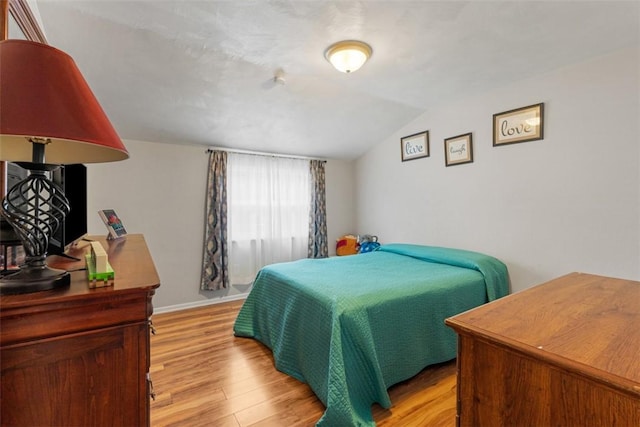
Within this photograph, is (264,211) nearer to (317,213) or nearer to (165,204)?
(317,213)

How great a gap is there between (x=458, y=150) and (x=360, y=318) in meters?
2.26

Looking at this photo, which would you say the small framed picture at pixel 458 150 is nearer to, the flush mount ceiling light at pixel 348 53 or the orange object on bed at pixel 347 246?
the flush mount ceiling light at pixel 348 53

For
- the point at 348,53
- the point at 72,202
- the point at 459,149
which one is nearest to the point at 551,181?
the point at 459,149

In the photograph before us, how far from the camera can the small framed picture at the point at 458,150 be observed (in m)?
2.94

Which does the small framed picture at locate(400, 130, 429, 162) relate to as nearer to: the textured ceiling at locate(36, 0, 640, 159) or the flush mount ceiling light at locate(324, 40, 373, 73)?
the textured ceiling at locate(36, 0, 640, 159)

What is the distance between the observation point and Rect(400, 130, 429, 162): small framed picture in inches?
132

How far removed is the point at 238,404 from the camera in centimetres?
177

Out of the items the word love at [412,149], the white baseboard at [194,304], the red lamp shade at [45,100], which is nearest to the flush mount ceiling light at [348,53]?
the word love at [412,149]

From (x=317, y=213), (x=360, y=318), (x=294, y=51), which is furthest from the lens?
(x=317, y=213)

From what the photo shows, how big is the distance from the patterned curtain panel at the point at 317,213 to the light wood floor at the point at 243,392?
5.97 ft

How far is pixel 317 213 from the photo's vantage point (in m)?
4.17

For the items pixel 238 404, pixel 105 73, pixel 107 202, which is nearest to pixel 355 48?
pixel 105 73

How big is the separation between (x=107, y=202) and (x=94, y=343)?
9.29 feet

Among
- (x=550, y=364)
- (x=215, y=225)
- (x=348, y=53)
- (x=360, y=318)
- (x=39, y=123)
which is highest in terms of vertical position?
(x=348, y=53)
